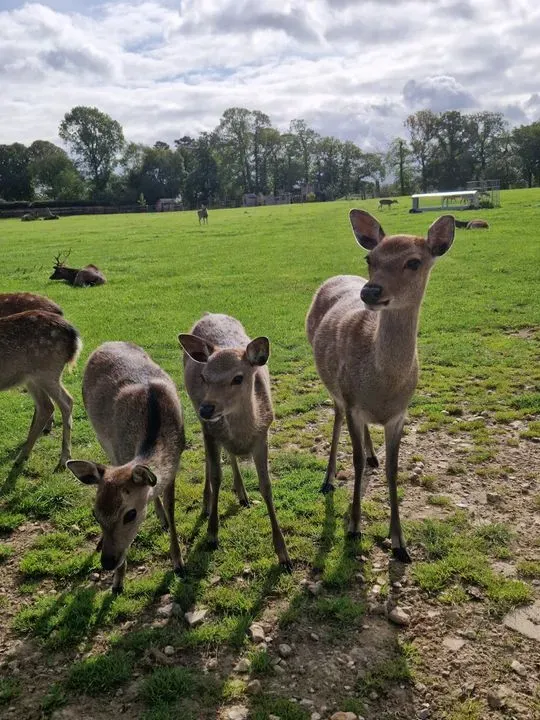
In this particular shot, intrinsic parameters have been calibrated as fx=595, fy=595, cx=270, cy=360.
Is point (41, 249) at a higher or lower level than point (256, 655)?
higher

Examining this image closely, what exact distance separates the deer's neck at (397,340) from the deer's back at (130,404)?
1685 mm

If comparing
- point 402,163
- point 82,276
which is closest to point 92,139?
point 402,163

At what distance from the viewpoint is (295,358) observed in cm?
927

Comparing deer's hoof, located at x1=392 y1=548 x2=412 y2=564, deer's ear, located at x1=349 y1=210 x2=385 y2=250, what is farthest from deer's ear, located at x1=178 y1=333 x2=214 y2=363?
deer's hoof, located at x1=392 y1=548 x2=412 y2=564

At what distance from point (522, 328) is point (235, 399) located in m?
7.27

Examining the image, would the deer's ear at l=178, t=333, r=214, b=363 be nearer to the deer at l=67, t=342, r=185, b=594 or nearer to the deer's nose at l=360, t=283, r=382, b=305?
the deer at l=67, t=342, r=185, b=594

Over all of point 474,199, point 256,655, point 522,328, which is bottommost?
point 256,655

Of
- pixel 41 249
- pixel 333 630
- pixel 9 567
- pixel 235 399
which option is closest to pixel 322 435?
pixel 235 399

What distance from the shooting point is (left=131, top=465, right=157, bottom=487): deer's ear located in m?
3.60

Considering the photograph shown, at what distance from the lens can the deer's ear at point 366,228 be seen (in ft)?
15.7

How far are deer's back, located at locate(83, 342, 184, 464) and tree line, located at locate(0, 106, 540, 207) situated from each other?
76899 millimetres

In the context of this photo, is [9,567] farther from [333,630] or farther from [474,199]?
[474,199]

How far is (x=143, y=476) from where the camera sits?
3.66 m

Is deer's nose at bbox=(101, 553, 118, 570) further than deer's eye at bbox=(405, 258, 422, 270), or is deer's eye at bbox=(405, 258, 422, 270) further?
deer's eye at bbox=(405, 258, 422, 270)
